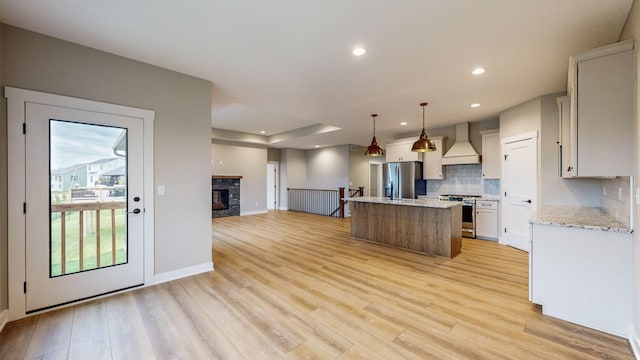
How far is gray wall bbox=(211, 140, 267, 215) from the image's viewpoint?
871 centimetres

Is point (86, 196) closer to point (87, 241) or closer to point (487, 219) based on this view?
point (87, 241)

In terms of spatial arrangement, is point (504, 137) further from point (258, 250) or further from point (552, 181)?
point (258, 250)

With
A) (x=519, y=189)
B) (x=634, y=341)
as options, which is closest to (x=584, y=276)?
(x=634, y=341)

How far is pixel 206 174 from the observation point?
3693mm

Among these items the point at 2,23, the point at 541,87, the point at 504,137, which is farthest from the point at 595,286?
the point at 2,23

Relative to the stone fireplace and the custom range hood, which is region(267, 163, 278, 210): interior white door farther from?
the custom range hood

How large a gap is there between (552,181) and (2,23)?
7.11m

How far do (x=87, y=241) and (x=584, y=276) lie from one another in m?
4.91

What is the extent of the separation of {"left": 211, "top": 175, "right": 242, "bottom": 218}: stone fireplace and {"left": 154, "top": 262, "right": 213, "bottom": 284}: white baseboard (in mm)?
5281

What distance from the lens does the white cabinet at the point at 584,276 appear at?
2.14m

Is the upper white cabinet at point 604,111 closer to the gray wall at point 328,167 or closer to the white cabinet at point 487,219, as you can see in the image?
the white cabinet at point 487,219

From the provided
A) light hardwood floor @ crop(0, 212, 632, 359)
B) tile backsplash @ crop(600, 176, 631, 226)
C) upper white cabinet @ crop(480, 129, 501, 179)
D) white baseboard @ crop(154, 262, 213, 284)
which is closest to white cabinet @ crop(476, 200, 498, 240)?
upper white cabinet @ crop(480, 129, 501, 179)

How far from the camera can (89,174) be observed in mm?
2826

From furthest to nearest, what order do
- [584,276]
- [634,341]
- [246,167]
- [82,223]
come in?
[246,167]
[82,223]
[584,276]
[634,341]
